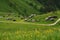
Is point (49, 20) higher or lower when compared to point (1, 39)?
higher

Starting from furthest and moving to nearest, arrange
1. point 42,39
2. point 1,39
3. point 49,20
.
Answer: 1. point 49,20
2. point 1,39
3. point 42,39

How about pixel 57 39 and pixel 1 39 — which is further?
pixel 1 39

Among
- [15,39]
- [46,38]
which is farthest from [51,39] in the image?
[15,39]

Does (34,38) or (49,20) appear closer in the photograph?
(34,38)

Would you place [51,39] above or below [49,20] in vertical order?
below

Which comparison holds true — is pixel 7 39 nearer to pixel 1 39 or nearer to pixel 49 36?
pixel 1 39

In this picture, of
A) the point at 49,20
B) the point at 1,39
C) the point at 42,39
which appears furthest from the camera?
the point at 49,20

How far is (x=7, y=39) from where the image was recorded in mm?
9938

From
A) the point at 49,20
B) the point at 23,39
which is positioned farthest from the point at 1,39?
the point at 49,20

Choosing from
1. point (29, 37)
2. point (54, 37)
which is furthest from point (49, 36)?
point (29, 37)

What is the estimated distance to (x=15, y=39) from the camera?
9797 mm

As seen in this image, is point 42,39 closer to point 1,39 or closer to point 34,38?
point 34,38

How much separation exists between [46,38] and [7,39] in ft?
5.82

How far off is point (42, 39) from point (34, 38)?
35cm
